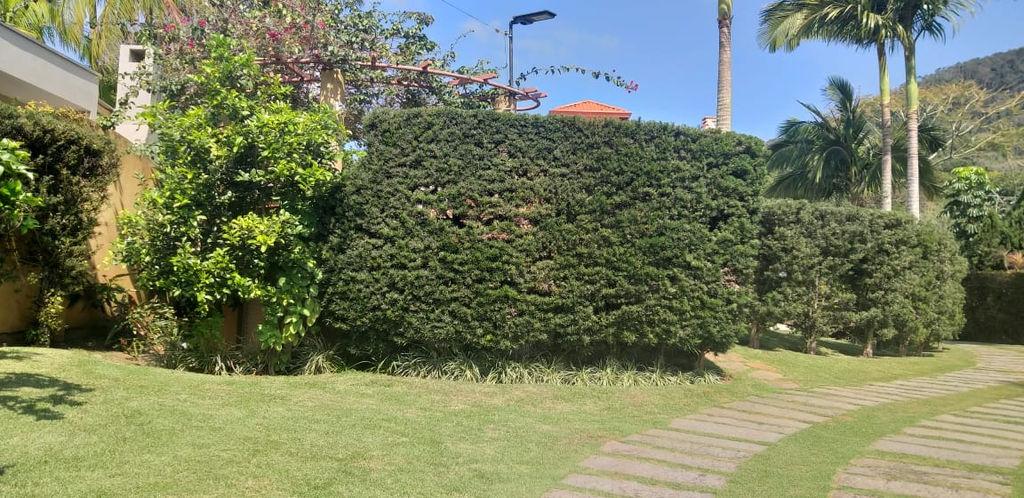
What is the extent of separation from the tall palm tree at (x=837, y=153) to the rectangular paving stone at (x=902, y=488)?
17.0 metres

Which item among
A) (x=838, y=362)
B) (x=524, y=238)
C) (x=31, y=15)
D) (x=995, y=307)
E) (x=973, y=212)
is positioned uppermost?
(x=31, y=15)

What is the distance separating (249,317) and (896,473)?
7.43 meters

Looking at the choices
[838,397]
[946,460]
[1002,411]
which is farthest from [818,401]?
[946,460]

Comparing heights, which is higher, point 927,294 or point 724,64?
point 724,64

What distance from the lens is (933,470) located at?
5.36 metres

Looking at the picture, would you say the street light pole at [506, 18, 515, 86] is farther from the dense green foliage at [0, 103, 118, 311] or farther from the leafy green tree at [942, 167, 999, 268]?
the leafy green tree at [942, 167, 999, 268]

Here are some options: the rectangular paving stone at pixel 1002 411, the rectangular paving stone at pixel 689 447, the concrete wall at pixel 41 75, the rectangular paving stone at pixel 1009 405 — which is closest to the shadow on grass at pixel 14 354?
the concrete wall at pixel 41 75

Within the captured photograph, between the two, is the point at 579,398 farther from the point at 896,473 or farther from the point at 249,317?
the point at 249,317

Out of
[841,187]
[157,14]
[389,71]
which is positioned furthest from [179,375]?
[841,187]

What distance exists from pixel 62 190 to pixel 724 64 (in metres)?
9.92

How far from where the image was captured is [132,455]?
14.7ft

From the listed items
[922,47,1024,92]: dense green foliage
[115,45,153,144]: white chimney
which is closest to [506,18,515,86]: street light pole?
[115,45,153,144]: white chimney

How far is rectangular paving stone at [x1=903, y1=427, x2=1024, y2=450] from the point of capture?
20.9ft

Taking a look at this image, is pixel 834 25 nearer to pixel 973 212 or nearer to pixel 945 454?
pixel 973 212
